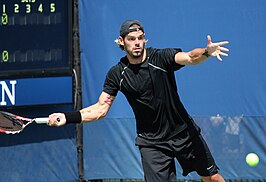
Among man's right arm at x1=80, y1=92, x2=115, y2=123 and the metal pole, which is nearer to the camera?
man's right arm at x1=80, y1=92, x2=115, y2=123

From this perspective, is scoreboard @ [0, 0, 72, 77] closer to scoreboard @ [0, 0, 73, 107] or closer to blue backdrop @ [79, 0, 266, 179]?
scoreboard @ [0, 0, 73, 107]

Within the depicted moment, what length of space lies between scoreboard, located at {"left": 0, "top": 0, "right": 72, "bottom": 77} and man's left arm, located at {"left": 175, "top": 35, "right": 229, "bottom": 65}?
2713 millimetres

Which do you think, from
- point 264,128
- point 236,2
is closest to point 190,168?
point 264,128

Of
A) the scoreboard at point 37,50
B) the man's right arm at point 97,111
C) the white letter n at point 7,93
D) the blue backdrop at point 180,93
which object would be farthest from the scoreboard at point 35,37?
the man's right arm at point 97,111

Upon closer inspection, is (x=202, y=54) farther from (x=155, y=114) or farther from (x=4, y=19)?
(x=4, y=19)

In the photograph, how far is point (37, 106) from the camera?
7.41 meters

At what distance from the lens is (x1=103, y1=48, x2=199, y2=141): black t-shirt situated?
520 centimetres

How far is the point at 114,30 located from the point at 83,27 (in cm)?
38

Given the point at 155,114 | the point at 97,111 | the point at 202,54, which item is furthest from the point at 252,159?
the point at 202,54

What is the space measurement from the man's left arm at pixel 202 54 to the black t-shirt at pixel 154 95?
8.3 inches

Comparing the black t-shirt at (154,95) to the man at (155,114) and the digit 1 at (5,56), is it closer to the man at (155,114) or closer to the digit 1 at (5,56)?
the man at (155,114)

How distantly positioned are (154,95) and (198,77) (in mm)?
2192

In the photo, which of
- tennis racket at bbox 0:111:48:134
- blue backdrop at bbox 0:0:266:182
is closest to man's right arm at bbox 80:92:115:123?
tennis racket at bbox 0:111:48:134

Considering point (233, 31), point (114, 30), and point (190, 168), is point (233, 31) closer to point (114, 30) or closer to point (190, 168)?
point (114, 30)
